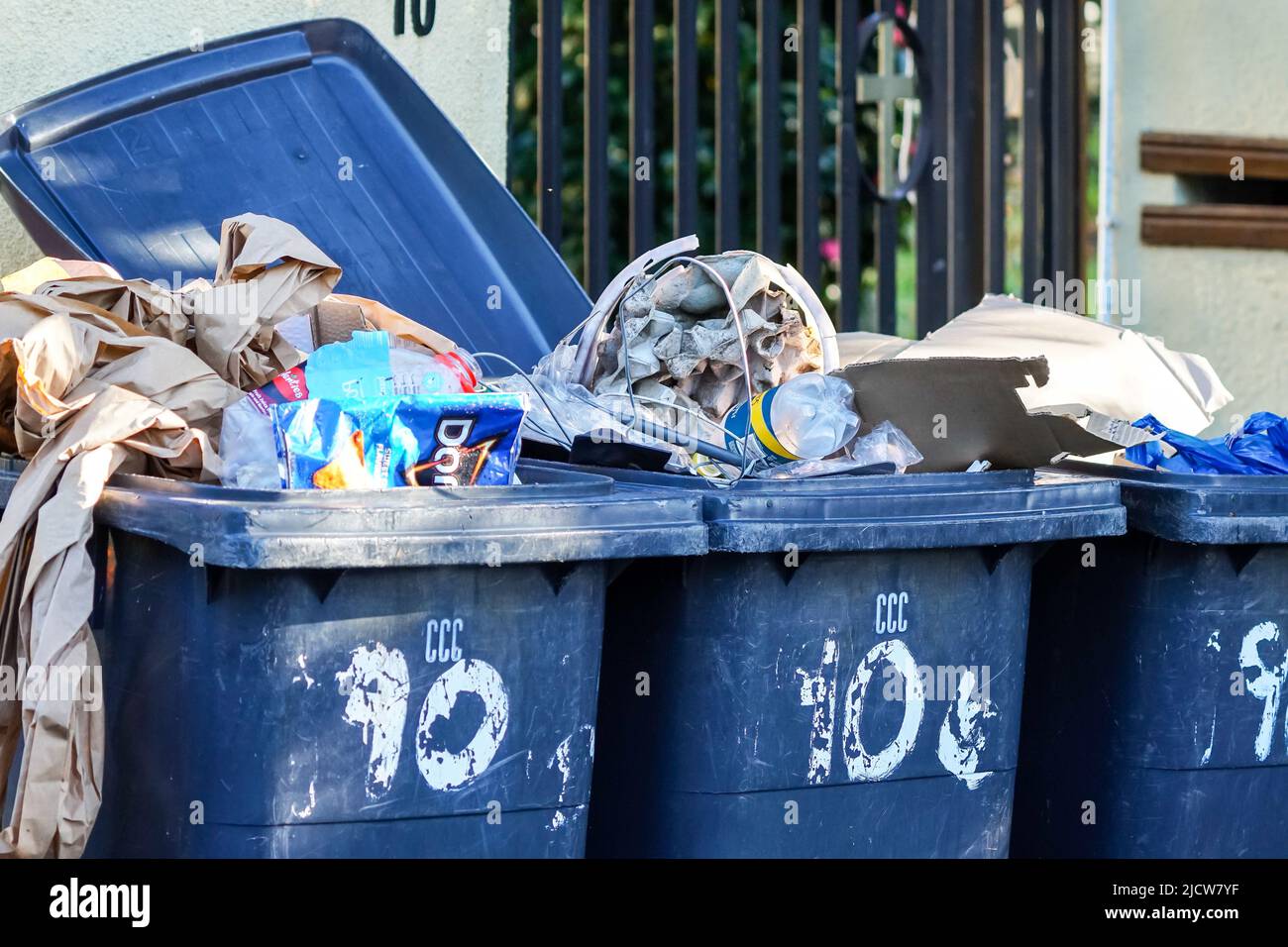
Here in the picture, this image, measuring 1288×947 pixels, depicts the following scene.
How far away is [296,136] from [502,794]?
2054 millimetres

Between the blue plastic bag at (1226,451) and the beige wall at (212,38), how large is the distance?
2225mm

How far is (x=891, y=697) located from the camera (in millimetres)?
2508

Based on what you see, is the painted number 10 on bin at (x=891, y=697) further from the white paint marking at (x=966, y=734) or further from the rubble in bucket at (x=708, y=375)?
the rubble in bucket at (x=708, y=375)

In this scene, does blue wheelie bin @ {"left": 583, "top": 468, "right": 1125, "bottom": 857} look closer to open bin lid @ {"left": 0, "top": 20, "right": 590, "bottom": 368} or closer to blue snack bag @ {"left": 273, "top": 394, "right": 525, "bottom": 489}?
blue snack bag @ {"left": 273, "top": 394, "right": 525, "bottom": 489}

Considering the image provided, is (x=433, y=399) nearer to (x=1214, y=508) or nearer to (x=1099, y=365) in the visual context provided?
(x=1214, y=508)

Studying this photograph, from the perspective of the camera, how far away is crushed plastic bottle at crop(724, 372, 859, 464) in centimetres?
273

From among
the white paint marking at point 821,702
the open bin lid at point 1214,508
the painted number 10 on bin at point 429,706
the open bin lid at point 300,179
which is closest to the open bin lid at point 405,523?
the painted number 10 on bin at point 429,706

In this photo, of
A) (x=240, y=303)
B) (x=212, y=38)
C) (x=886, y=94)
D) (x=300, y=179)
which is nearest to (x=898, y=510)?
(x=240, y=303)

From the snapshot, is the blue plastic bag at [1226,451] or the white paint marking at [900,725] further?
the blue plastic bag at [1226,451]

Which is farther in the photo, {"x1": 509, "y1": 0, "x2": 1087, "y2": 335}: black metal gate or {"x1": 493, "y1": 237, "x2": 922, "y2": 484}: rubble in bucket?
{"x1": 509, "y1": 0, "x2": 1087, "y2": 335}: black metal gate

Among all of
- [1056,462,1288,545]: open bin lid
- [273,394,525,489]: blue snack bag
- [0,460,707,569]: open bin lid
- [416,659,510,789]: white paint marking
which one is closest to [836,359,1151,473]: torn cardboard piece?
[1056,462,1288,545]: open bin lid

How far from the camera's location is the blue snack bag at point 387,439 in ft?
7.47
